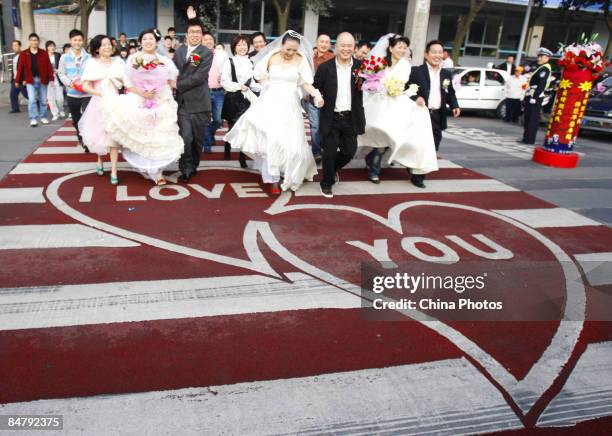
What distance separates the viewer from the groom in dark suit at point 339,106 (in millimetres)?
6422

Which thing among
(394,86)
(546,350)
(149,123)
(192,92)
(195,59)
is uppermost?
(195,59)

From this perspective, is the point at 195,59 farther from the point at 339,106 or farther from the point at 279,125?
the point at 339,106

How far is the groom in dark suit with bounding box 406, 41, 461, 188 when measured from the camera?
23.2 ft

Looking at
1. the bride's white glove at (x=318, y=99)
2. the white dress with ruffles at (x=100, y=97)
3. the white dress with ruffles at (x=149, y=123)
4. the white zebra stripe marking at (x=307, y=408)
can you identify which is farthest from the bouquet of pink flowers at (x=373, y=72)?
the white zebra stripe marking at (x=307, y=408)

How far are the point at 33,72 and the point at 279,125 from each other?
7.77 meters

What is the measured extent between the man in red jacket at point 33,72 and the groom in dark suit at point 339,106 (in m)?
7.88

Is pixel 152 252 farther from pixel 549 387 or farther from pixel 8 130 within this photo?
pixel 8 130

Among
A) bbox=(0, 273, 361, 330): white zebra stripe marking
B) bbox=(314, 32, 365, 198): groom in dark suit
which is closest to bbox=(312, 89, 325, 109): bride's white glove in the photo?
bbox=(314, 32, 365, 198): groom in dark suit

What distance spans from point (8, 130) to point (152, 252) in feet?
26.1

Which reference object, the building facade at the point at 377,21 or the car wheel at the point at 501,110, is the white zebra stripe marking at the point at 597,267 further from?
the building facade at the point at 377,21

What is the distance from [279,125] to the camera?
256 inches

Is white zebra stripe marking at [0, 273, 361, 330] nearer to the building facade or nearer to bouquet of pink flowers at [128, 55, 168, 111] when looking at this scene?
bouquet of pink flowers at [128, 55, 168, 111]

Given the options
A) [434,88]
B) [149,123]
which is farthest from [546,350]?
[149,123]

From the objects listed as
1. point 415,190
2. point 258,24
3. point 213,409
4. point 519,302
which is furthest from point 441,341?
point 258,24
